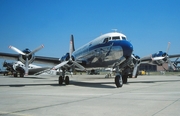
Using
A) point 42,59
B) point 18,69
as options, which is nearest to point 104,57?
point 42,59

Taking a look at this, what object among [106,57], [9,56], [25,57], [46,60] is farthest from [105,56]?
[9,56]

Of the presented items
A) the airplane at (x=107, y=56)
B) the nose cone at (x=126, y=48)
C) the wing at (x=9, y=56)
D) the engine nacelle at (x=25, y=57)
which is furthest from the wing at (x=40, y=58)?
the nose cone at (x=126, y=48)

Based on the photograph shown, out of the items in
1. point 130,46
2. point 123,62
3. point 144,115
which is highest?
point 130,46

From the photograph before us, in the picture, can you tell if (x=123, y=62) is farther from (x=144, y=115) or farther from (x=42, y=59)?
(x=144, y=115)

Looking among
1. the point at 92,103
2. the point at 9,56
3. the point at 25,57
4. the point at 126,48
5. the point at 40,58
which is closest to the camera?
the point at 92,103

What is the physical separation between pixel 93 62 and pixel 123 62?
327 centimetres

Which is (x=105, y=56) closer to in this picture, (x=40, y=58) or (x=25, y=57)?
(x=40, y=58)

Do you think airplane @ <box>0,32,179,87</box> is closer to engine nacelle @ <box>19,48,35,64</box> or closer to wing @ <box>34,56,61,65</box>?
wing @ <box>34,56,61,65</box>

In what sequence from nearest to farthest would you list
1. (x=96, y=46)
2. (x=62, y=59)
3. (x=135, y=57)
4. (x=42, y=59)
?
(x=96, y=46)
(x=62, y=59)
(x=42, y=59)
(x=135, y=57)

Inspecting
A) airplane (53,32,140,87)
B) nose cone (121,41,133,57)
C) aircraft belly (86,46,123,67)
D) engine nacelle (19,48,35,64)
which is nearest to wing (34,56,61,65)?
engine nacelle (19,48,35,64)

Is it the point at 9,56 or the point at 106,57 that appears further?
the point at 9,56

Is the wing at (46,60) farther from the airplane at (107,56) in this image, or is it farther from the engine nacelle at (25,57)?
the airplane at (107,56)

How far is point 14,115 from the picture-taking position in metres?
6.43

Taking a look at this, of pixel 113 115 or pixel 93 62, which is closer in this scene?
pixel 113 115
